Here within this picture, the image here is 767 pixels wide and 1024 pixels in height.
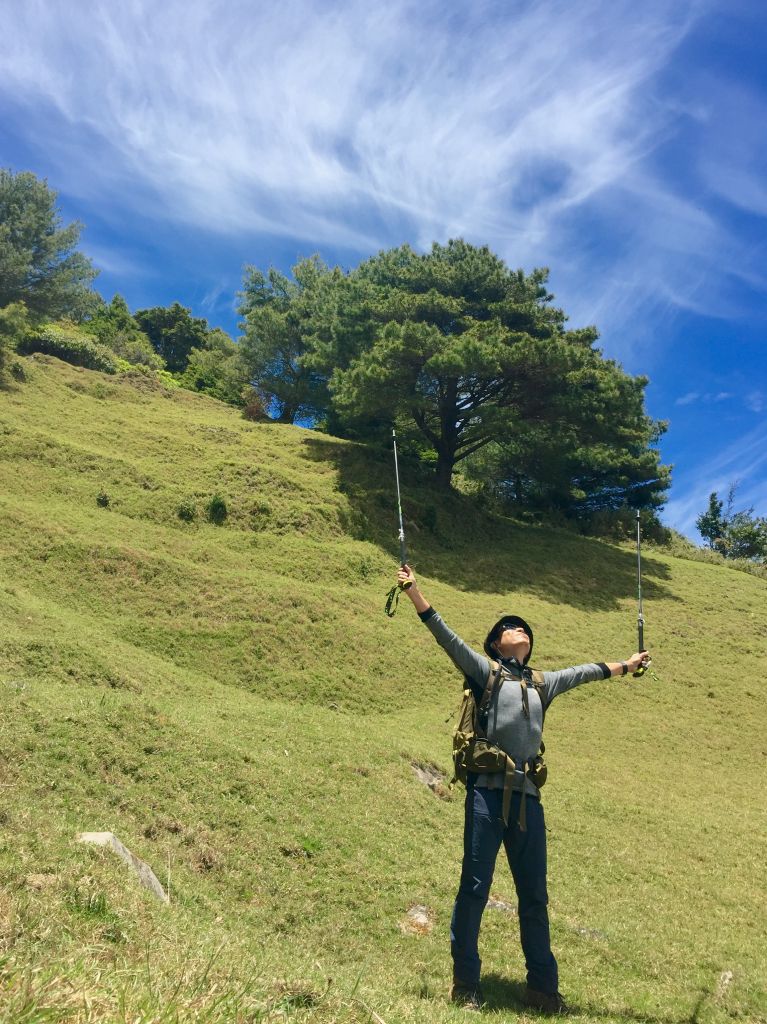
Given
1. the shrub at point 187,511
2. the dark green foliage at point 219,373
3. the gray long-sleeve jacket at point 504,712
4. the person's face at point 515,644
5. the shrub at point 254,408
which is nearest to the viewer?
the gray long-sleeve jacket at point 504,712

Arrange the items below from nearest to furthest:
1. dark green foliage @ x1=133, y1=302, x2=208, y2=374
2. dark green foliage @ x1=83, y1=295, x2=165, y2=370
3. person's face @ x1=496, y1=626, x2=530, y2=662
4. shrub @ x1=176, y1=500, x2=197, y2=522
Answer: person's face @ x1=496, y1=626, x2=530, y2=662 < shrub @ x1=176, y1=500, x2=197, y2=522 < dark green foliage @ x1=83, y1=295, x2=165, y2=370 < dark green foliage @ x1=133, y1=302, x2=208, y2=374

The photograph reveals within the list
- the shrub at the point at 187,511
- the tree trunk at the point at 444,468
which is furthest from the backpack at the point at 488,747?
the tree trunk at the point at 444,468

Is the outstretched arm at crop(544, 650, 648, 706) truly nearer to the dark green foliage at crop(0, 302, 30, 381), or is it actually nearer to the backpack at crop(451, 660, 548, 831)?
the backpack at crop(451, 660, 548, 831)

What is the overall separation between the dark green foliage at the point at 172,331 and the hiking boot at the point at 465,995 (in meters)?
75.4

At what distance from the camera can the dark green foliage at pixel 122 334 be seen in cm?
5775

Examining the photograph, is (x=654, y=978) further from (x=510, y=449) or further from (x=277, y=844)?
(x=510, y=449)

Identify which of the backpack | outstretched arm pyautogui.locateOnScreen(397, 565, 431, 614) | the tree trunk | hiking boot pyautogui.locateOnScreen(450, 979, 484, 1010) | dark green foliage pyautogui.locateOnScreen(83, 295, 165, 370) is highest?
dark green foliage pyautogui.locateOnScreen(83, 295, 165, 370)

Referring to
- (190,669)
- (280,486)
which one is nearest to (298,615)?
(190,669)

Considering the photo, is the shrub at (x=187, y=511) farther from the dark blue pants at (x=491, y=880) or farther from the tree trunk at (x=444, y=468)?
the dark blue pants at (x=491, y=880)

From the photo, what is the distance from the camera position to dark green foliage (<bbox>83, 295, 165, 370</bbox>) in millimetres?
57750

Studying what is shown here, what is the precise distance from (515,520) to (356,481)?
399 inches

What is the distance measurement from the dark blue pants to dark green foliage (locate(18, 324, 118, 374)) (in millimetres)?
47701

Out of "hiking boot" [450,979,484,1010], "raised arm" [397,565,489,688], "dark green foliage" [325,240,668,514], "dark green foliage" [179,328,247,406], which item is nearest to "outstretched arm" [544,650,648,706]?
"raised arm" [397,565,489,688]

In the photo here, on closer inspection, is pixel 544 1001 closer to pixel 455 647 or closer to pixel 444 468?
pixel 455 647
